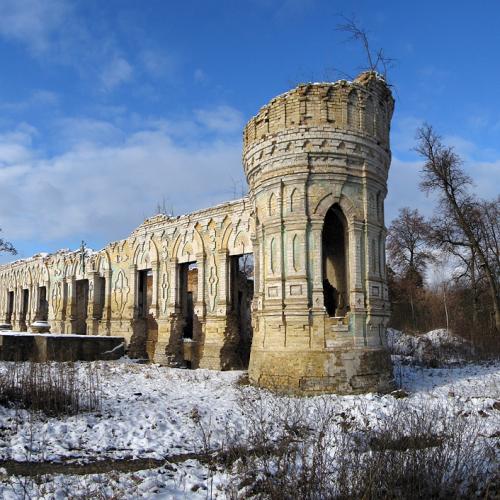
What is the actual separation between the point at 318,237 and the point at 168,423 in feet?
17.5

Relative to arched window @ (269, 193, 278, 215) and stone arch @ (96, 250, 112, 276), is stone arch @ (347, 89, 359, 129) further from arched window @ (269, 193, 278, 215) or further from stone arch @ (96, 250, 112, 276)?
stone arch @ (96, 250, 112, 276)

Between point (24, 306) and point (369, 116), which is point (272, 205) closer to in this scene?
point (369, 116)

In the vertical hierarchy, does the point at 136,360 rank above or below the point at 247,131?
below

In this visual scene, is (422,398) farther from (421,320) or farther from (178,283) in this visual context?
(421,320)

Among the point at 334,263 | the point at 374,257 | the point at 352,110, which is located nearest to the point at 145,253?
the point at 334,263

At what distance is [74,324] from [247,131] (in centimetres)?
1671

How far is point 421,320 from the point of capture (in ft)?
109

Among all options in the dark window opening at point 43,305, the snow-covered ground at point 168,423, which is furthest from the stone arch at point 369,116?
the dark window opening at point 43,305

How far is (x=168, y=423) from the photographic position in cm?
870

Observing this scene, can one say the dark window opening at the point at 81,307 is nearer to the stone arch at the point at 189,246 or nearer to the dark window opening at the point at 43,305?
the dark window opening at the point at 43,305

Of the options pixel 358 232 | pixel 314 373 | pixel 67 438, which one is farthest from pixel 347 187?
pixel 67 438

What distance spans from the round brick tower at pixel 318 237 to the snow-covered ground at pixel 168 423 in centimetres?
75

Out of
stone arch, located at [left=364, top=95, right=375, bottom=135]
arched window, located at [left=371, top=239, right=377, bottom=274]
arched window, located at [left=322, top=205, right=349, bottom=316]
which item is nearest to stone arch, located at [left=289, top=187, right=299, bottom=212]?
arched window, located at [left=371, top=239, right=377, bottom=274]

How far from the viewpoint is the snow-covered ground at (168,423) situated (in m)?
5.77
